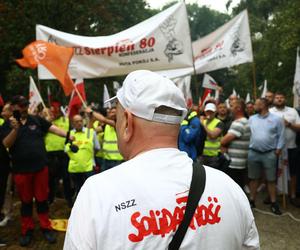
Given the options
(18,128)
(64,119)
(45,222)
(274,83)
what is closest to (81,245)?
(18,128)

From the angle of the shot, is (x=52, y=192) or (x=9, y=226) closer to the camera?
(x=9, y=226)

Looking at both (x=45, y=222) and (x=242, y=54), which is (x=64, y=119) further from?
(x=242, y=54)

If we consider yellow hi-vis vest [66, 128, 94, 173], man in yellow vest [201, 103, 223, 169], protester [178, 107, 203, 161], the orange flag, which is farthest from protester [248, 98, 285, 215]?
the orange flag

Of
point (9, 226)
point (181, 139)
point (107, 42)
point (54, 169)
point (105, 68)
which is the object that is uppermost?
point (107, 42)

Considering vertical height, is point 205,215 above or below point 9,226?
above

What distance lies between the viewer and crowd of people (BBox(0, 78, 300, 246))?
15.5 ft

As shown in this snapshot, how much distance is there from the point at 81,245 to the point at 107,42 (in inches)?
224

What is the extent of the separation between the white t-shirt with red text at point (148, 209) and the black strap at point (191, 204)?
0.01 metres

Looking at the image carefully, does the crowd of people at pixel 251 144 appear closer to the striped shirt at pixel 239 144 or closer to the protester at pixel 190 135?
the striped shirt at pixel 239 144

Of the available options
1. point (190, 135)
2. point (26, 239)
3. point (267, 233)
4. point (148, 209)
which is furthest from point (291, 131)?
point (148, 209)

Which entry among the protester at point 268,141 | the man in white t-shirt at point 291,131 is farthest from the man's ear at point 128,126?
the man in white t-shirt at point 291,131

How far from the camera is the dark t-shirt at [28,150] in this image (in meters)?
4.66

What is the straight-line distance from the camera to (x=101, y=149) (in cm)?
709

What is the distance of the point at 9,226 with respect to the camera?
552 cm
